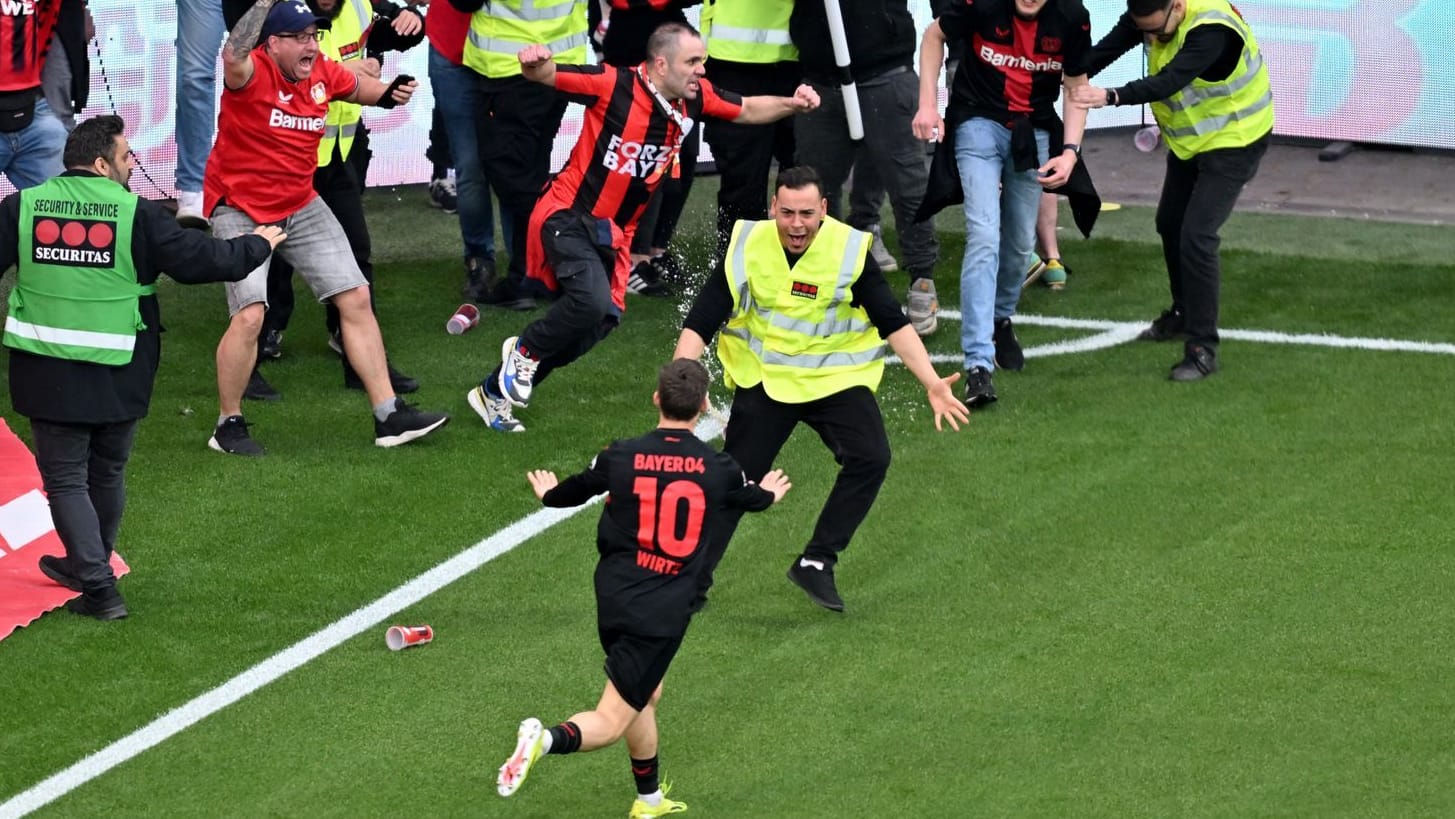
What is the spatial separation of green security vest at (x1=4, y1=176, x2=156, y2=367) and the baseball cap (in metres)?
1.73

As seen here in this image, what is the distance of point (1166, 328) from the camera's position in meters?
11.3

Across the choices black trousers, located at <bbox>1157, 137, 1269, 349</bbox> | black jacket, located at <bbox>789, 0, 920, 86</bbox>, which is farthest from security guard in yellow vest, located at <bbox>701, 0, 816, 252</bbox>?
black trousers, located at <bbox>1157, 137, 1269, 349</bbox>

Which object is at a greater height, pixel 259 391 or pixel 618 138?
pixel 618 138

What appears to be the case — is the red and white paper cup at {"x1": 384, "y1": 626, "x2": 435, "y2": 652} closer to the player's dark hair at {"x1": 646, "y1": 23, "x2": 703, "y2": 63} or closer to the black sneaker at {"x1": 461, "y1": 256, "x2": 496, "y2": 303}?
the player's dark hair at {"x1": 646, "y1": 23, "x2": 703, "y2": 63}

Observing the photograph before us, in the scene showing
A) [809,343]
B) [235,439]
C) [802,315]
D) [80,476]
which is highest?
[802,315]

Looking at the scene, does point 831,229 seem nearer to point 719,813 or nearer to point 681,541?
point 681,541

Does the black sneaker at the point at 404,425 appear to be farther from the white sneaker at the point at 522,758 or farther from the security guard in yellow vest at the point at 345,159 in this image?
the white sneaker at the point at 522,758

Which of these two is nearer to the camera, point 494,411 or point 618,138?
point 618,138

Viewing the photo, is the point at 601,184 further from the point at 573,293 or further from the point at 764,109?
the point at 764,109

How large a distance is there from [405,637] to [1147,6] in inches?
188

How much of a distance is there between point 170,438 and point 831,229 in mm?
3694

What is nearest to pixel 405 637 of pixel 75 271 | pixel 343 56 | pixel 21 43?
pixel 75 271

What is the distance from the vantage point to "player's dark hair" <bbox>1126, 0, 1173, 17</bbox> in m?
10.2

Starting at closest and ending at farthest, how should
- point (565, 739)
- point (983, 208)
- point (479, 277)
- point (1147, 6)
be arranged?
point (565, 739) < point (1147, 6) < point (983, 208) < point (479, 277)
